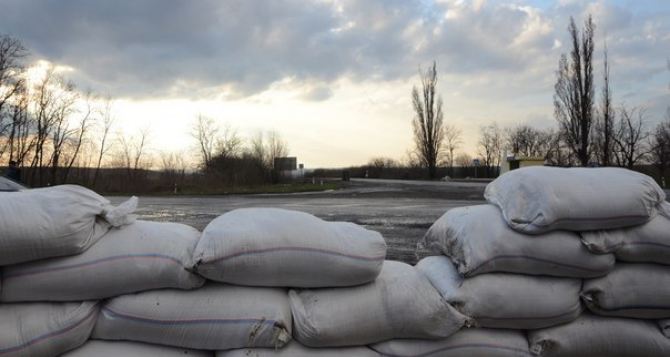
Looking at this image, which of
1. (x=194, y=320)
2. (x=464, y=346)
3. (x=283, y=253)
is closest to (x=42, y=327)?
(x=194, y=320)

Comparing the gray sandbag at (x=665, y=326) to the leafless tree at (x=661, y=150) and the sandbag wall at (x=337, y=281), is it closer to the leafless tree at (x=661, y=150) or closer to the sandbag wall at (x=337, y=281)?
the sandbag wall at (x=337, y=281)

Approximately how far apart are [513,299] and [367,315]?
0.55m

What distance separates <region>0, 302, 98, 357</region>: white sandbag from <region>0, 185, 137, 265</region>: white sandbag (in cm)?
18

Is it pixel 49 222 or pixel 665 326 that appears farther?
pixel 665 326

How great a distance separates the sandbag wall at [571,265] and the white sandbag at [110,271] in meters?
0.96

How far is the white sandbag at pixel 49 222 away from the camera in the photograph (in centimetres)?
136

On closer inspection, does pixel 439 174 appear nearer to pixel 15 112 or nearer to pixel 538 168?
pixel 15 112

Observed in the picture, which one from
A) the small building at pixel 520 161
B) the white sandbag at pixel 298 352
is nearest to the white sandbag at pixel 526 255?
the white sandbag at pixel 298 352

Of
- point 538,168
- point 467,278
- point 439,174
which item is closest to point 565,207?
point 538,168

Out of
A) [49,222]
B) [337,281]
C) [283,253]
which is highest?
[49,222]

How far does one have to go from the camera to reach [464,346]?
1.66m

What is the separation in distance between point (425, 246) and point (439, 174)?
48997mm

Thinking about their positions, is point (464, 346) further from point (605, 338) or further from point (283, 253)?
point (283, 253)

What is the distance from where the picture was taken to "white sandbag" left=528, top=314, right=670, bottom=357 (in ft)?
5.69
